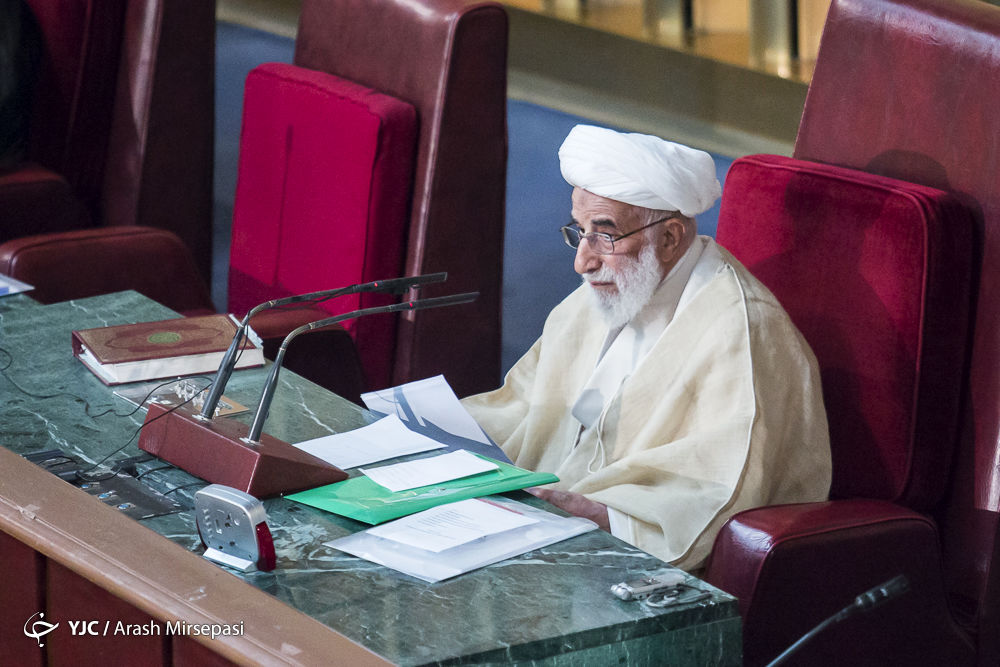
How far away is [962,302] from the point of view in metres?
2.67

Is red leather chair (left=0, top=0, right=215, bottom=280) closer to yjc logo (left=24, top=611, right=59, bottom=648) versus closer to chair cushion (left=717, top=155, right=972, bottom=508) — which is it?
chair cushion (left=717, top=155, right=972, bottom=508)

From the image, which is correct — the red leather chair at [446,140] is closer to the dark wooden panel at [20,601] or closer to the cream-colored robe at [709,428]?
the cream-colored robe at [709,428]

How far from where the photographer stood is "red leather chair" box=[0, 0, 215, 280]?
4285mm

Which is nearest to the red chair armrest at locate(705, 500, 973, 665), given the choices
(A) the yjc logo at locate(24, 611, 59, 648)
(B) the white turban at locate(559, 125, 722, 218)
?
(B) the white turban at locate(559, 125, 722, 218)

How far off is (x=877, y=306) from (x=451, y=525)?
1110mm

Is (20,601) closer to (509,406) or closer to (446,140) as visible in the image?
(509,406)

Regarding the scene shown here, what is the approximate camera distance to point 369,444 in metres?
2.42

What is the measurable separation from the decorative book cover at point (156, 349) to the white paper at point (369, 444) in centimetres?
44

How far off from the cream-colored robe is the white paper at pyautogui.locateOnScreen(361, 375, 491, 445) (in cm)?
27

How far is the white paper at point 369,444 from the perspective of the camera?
2.34 m

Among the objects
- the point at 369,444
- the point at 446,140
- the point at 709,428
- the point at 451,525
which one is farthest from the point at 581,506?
the point at 446,140

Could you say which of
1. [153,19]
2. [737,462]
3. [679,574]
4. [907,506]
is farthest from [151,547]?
[153,19]

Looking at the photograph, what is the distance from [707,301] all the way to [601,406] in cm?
36

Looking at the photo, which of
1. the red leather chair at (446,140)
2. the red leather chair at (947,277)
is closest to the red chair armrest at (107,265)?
the red leather chair at (446,140)
